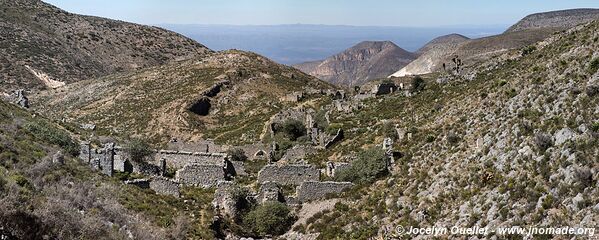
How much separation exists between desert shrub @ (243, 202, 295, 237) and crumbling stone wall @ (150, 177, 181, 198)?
3.12 m

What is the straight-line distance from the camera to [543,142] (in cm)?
1527

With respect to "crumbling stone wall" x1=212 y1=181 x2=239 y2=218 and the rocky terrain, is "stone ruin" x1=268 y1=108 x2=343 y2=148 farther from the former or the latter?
"crumbling stone wall" x1=212 y1=181 x2=239 y2=218

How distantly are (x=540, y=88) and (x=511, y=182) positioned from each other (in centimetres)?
→ 547

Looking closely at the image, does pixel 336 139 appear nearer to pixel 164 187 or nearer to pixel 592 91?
pixel 164 187

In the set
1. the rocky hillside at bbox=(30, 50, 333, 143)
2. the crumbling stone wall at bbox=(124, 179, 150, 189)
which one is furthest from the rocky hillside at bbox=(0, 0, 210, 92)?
the crumbling stone wall at bbox=(124, 179, 150, 189)

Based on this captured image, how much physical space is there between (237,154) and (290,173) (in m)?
7.72

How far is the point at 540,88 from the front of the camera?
18.8 m

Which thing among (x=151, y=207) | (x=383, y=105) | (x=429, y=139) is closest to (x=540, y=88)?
(x=429, y=139)

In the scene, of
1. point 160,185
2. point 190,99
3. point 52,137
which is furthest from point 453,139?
point 190,99

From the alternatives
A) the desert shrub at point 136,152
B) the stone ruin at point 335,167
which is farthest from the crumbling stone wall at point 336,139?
the desert shrub at point 136,152

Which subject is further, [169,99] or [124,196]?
[169,99]

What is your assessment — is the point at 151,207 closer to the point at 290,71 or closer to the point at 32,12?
the point at 290,71

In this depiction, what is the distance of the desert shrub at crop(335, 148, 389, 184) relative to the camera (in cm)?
2117

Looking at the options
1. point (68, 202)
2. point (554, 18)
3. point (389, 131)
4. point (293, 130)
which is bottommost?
point (293, 130)
